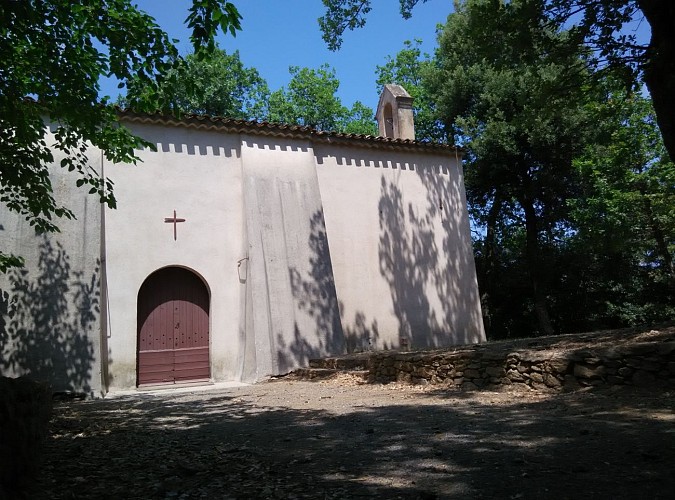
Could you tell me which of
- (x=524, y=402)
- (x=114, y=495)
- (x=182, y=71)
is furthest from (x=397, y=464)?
(x=182, y=71)

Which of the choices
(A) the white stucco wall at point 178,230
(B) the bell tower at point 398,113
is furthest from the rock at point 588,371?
(B) the bell tower at point 398,113

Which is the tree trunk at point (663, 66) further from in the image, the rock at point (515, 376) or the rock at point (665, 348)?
the rock at point (515, 376)

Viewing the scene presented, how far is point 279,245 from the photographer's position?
10.6m

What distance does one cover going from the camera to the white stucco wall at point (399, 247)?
12031 millimetres

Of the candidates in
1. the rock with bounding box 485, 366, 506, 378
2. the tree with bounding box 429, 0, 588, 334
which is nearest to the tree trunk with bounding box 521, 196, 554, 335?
the tree with bounding box 429, 0, 588, 334

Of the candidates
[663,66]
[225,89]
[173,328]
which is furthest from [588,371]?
[225,89]

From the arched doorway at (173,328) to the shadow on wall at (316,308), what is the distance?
6.09ft

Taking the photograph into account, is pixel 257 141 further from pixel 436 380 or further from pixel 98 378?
pixel 436 380

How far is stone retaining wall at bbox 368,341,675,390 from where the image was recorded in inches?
218

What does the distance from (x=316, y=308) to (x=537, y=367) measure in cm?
506

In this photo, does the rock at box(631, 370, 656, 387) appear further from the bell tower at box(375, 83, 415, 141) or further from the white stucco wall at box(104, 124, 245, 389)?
the bell tower at box(375, 83, 415, 141)

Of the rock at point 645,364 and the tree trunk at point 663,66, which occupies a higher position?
the tree trunk at point 663,66

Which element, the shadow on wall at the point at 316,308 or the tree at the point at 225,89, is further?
the tree at the point at 225,89

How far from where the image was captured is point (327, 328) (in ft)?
34.4
